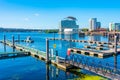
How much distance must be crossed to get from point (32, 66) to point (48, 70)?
575cm

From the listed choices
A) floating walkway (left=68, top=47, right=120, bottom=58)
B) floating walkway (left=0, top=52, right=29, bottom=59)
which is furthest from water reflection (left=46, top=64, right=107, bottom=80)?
floating walkway (left=68, top=47, right=120, bottom=58)

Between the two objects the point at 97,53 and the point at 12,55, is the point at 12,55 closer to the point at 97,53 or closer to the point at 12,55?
the point at 12,55

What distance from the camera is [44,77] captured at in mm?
32938

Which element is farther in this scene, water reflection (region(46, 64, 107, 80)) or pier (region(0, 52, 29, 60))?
pier (region(0, 52, 29, 60))

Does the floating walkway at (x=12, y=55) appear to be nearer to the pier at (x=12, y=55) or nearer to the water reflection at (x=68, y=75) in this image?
the pier at (x=12, y=55)

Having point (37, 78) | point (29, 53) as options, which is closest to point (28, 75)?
point (37, 78)

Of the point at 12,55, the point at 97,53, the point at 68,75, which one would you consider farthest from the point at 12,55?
the point at 68,75

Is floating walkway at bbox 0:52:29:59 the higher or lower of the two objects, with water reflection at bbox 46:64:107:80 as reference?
higher

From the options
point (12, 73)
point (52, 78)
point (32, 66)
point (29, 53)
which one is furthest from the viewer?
point (29, 53)

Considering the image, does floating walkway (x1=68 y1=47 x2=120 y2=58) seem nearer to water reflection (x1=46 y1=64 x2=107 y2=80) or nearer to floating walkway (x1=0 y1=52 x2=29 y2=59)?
floating walkway (x1=0 y1=52 x2=29 y2=59)

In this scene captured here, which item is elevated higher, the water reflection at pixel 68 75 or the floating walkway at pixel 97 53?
the floating walkway at pixel 97 53

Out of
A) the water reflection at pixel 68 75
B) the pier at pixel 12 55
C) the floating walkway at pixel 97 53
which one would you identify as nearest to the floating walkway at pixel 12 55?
the pier at pixel 12 55

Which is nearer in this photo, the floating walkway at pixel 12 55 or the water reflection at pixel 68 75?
the water reflection at pixel 68 75

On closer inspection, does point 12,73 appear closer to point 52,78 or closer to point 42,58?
point 52,78
